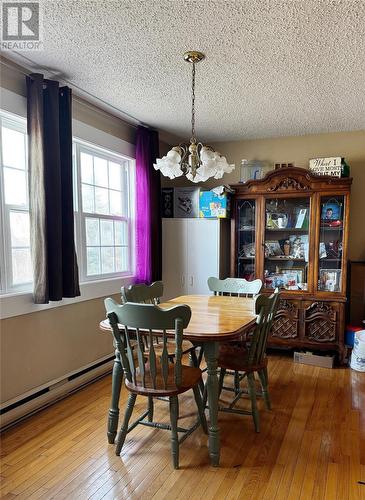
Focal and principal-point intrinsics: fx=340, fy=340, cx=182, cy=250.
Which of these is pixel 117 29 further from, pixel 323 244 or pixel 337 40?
pixel 323 244

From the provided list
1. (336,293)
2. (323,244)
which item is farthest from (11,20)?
(336,293)

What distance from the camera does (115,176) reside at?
3656 millimetres

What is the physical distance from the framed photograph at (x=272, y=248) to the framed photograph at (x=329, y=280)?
0.51 m

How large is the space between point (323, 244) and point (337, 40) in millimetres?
2132

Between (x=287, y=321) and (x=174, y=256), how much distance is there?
1.50 meters

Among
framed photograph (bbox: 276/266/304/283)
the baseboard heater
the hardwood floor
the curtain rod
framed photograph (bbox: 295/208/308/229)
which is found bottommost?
the hardwood floor

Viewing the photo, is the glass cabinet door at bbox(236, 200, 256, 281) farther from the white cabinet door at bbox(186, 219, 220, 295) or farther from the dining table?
the dining table

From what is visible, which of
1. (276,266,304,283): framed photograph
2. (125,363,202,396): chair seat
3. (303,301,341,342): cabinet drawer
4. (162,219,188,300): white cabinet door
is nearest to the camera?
(125,363,202,396): chair seat

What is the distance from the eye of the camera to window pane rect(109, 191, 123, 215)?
3.59 m

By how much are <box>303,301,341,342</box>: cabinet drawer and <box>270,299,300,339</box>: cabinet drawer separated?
92 millimetres

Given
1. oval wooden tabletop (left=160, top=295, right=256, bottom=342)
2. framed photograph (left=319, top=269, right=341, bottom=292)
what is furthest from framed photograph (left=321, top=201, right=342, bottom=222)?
oval wooden tabletop (left=160, top=295, right=256, bottom=342)

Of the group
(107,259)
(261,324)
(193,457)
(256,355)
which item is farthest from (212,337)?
(107,259)

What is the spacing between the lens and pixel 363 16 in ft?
5.94

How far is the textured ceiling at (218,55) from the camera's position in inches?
70.3
